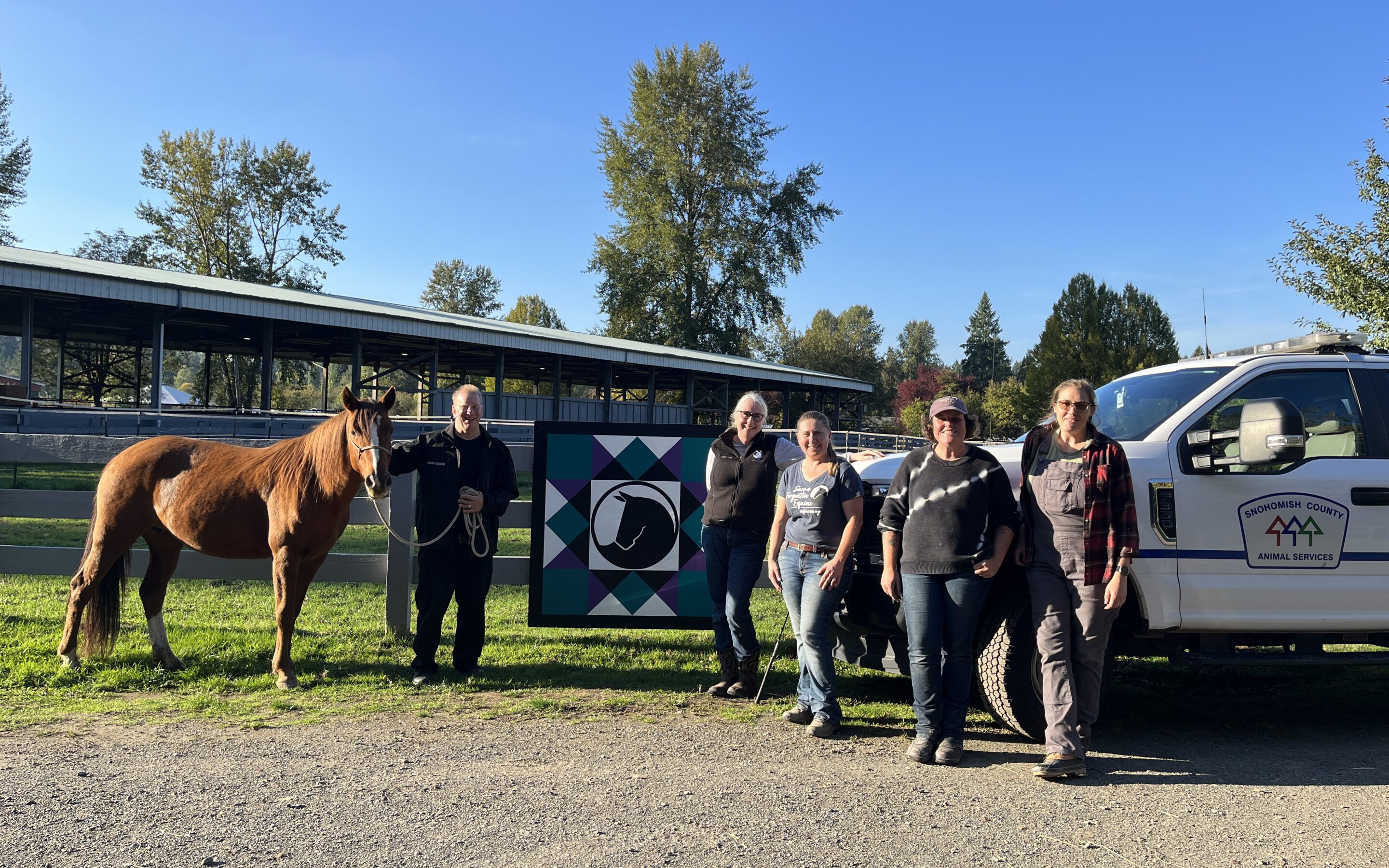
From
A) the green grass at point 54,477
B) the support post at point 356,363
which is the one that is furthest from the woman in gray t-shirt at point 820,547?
the support post at point 356,363

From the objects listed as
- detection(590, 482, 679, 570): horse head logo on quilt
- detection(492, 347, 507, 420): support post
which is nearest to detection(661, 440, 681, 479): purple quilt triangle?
detection(590, 482, 679, 570): horse head logo on quilt

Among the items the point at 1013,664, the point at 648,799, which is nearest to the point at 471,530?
the point at 648,799

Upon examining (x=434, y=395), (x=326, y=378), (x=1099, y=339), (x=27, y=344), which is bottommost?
(x=434, y=395)

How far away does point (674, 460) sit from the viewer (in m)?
6.69

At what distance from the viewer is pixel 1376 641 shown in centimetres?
525

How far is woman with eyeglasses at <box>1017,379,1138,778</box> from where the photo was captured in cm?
422

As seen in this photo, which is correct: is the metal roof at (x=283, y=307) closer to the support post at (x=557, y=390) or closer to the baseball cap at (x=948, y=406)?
the support post at (x=557, y=390)

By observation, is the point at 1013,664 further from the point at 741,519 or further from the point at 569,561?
the point at 569,561

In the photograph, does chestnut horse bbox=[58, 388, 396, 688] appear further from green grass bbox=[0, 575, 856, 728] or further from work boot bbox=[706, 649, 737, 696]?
work boot bbox=[706, 649, 737, 696]

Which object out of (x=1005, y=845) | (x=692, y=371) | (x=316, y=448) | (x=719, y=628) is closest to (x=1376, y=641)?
(x=1005, y=845)

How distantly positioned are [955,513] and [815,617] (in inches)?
39.4

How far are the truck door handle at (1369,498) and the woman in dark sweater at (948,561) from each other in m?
2.10

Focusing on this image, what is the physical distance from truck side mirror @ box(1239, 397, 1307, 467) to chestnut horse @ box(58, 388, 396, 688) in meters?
4.85

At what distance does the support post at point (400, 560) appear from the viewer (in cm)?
661
